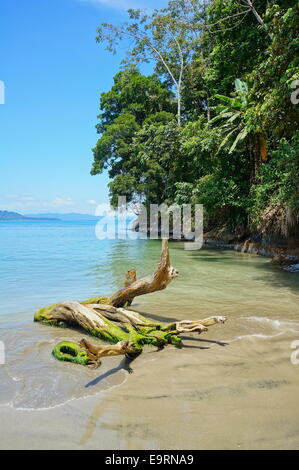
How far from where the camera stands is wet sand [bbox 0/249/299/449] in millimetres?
2650

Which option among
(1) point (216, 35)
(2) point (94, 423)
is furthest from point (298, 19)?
(1) point (216, 35)

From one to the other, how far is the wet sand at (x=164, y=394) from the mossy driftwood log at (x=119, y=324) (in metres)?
0.17

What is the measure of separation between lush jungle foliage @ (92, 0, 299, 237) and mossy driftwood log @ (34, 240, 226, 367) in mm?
5856

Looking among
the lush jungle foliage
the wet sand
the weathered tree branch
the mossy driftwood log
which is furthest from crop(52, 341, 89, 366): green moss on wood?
the lush jungle foliage

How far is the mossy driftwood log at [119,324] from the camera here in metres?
4.16

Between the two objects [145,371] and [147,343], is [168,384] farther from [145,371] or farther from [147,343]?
[147,343]

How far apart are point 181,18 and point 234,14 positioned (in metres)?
14.0

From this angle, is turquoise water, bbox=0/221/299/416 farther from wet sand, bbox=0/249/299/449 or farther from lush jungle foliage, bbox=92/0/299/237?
lush jungle foliage, bbox=92/0/299/237

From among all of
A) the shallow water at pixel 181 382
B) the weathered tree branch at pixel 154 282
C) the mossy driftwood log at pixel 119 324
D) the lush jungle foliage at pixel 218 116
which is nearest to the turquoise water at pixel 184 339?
the shallow water at pixel 181 382

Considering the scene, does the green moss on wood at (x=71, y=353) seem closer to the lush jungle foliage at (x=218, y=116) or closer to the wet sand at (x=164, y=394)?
the wet sand at (x=164, y=394)

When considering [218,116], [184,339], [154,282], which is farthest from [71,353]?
[218,116]

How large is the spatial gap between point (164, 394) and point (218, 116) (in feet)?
54.6

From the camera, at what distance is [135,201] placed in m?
33.3

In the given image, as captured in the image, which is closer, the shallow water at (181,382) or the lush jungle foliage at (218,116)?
the shallow water at (181,382)
